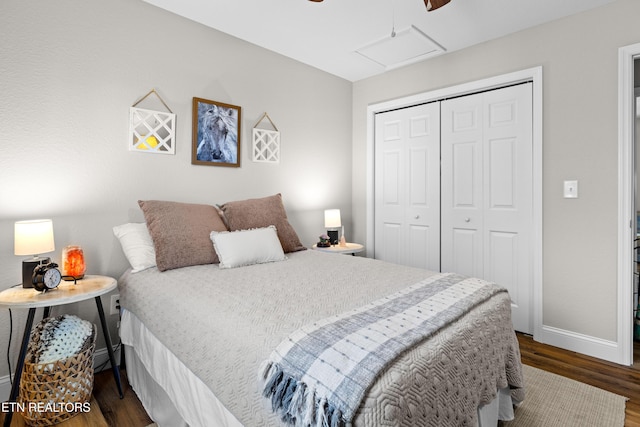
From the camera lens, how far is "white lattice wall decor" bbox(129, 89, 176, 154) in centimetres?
240

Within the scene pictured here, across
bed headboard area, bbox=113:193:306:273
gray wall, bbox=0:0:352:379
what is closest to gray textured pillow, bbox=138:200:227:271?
bed headboard area, bbox=113:193:306:273

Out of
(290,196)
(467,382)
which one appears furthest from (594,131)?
(290,196)

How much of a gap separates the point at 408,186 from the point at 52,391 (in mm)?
3186

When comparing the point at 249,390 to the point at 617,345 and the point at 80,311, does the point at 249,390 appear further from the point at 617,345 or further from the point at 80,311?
the point at 617,345

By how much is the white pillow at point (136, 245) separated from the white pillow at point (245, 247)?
1.30ft

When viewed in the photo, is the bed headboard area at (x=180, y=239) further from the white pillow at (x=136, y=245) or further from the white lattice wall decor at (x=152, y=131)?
the white lattice wall decor at (x=152, y=131)

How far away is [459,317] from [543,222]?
1.86 meters

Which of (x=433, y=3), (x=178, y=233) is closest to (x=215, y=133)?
(x=178, y=233)

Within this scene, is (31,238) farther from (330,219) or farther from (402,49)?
(402,49)

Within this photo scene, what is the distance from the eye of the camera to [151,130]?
248cm

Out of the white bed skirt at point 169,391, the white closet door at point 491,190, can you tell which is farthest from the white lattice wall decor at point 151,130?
the white closet door at point 491,190

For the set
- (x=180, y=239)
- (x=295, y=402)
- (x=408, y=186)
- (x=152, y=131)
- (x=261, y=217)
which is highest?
(x=152, y=131)

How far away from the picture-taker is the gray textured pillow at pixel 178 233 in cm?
212

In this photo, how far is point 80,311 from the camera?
2205 mm
